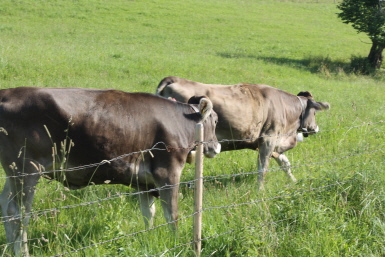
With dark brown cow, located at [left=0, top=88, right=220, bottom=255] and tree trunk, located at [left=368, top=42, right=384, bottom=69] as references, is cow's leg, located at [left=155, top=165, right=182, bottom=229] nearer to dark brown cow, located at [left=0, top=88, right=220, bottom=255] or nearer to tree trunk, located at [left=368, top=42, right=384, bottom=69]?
dark brown cow, located at [left=0, top=88, right=220, bottom=255]

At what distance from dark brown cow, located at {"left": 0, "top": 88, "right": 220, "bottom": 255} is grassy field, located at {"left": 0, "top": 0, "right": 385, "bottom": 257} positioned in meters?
0.31

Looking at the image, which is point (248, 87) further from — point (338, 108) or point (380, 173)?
point (338, 108)

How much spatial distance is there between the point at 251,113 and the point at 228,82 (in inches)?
410

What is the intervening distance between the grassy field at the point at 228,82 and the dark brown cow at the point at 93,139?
1.00 ft

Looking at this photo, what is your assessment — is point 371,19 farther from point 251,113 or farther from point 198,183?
point 198,183

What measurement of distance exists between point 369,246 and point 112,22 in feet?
102

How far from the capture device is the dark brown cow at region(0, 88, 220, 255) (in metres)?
4.95

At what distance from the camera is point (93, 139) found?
521cm

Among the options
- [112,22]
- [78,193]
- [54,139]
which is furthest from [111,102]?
[112,22]

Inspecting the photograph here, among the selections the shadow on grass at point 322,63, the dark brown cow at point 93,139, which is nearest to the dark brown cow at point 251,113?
the dark brown cow at point 93,139

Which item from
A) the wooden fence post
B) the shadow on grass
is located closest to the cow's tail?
the wooden fence post

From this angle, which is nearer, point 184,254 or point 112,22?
point 184,254

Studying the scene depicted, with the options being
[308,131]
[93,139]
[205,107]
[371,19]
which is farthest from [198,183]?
[371,19]

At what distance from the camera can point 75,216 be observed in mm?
5480
